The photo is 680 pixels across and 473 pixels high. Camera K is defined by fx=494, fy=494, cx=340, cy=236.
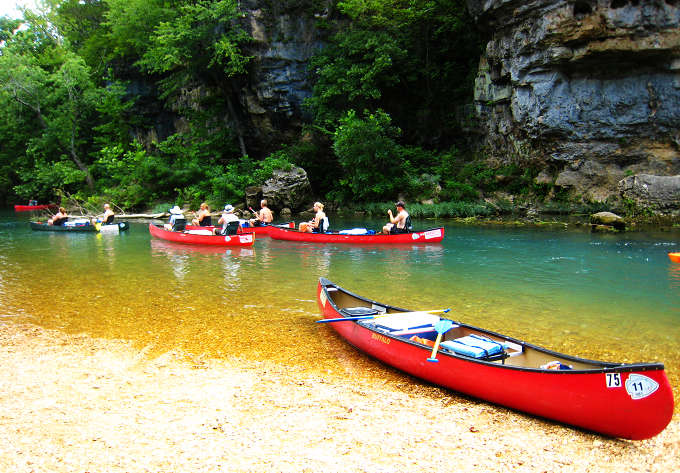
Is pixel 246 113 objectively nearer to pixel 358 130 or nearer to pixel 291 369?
pixel 358 130

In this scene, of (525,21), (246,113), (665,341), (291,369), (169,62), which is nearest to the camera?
(291,369)

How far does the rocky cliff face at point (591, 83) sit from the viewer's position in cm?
1994

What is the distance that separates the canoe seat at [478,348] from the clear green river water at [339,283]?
98 centimetres

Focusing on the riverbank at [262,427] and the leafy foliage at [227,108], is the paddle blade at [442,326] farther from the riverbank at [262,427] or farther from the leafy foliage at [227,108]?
the leafy foliage at [227,108]

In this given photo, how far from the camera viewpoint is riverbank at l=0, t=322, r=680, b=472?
14.7ft

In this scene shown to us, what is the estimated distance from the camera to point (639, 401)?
4.44 m

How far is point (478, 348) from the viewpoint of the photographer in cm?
585

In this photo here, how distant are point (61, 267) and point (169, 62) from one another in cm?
2030

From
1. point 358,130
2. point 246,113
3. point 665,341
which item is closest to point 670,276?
point 665,341

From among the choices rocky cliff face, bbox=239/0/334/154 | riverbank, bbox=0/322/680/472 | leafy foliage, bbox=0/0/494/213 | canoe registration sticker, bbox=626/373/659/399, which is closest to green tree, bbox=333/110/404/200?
leafy foliage, bbox=0/0/494/213

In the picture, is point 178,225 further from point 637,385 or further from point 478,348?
point 637,385

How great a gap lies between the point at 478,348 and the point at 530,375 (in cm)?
84

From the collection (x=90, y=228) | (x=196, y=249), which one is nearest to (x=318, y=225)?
(x=196, y=249)

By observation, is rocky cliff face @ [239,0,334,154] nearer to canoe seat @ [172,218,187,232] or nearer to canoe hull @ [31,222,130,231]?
canoe hull @ [31,222,130,231]
